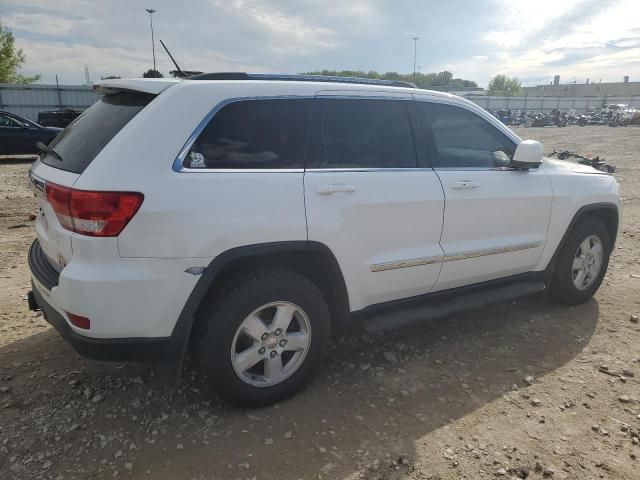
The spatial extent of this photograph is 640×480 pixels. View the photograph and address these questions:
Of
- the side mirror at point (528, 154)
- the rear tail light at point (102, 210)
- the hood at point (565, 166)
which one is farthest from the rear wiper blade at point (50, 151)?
the hood at point (565, 166)

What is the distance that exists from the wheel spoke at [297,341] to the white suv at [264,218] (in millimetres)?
11

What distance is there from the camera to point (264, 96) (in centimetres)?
281

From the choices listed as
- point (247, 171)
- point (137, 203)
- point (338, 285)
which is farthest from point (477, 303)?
point (137, 203)

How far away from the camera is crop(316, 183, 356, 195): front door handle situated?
2.83 m

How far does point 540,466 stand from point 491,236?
1686mm

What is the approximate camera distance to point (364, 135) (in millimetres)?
3176

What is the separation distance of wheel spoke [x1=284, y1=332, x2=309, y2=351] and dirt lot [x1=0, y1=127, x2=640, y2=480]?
363 mm

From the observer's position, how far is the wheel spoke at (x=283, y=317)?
283 cm

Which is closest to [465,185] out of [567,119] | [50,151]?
[50,151]

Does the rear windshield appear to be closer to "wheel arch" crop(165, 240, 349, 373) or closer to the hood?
"wheel arch" crop(165, 240, 349, 373)

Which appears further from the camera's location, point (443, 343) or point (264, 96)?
point (443, 343)

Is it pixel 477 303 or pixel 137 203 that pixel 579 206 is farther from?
pixel 137 203

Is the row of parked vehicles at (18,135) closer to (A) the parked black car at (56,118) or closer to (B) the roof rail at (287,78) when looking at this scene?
(A) the parked black car at (56,118)

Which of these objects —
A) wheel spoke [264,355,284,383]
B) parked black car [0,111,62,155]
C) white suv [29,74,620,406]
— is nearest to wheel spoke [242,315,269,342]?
white suv [29,74,620,406]
